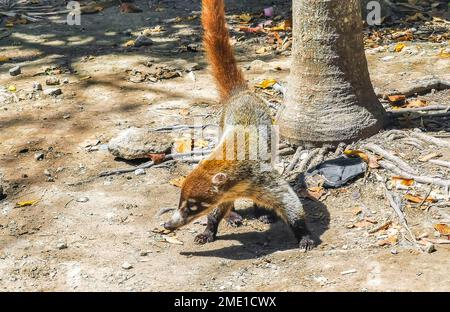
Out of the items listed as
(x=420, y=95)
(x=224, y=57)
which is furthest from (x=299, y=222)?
(x=420, y=95)

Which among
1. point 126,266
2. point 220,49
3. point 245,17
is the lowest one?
point 126,266

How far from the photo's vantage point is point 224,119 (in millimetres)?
5949

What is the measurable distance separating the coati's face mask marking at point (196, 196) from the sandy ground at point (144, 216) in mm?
295

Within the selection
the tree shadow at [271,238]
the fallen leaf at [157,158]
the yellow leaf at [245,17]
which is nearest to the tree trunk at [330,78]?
the tree shadow at [271,238]

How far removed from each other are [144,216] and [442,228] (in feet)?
7.89

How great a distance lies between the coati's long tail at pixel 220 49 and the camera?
5.96m

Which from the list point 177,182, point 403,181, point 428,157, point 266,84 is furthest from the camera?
point 266,84

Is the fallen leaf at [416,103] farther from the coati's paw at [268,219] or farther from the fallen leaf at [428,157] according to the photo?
the coati's paw at [268,219]

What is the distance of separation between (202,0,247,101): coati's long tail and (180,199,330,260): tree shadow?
1.26 meters

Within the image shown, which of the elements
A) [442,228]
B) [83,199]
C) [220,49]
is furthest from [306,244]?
[83,199]

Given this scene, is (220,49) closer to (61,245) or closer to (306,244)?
(306,244)

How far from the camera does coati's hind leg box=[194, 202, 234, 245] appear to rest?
5.41 m

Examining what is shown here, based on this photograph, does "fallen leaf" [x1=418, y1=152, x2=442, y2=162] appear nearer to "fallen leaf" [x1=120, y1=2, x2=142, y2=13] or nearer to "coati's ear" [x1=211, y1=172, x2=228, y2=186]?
"coati's ear" [x1=211, y1=172, x2=228, y2=186]

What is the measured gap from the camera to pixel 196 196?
507 cm
